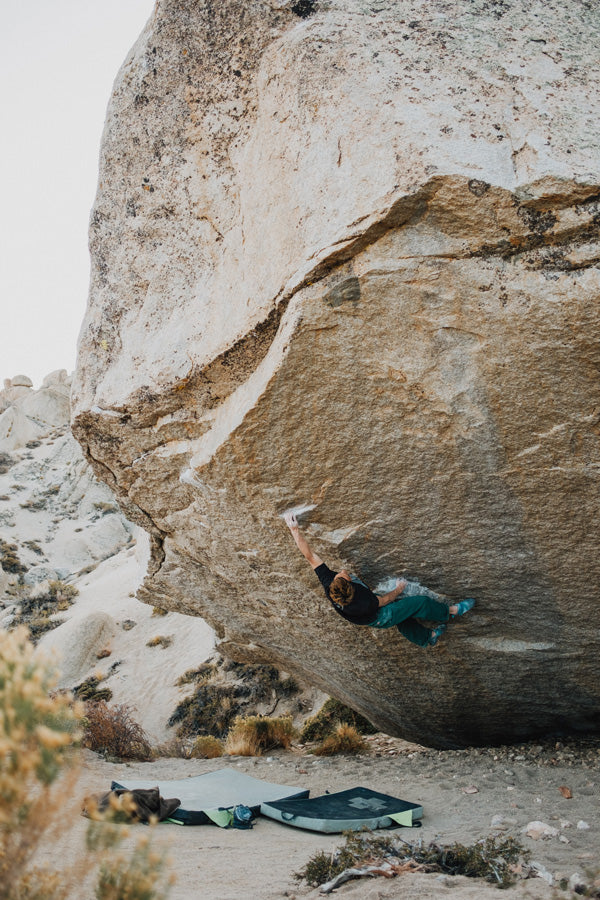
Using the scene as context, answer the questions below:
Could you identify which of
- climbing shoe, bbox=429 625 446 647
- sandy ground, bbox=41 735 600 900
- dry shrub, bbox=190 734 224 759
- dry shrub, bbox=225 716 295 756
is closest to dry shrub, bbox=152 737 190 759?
dry shrub, bbox=190 734 224 759

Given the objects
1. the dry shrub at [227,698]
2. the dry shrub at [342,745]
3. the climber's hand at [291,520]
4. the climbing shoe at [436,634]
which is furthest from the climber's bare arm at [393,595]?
the dry shrub at [227,698]

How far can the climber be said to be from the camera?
4.48 metres

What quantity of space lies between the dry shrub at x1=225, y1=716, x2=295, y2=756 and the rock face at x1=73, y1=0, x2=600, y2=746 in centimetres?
315

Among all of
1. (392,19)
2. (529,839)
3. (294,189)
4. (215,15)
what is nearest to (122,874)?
(529,839)

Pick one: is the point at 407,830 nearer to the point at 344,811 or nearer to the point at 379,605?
the point at 344,811

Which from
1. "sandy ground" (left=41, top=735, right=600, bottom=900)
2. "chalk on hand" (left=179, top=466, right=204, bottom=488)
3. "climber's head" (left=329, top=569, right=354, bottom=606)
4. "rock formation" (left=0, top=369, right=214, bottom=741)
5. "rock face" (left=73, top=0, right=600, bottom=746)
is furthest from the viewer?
"rock formation" (left=0, top=369, right=214, bottom=741)

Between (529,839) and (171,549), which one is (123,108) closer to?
(171,549)

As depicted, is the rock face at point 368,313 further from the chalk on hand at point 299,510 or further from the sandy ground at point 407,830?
the sandy ground at point 407,830

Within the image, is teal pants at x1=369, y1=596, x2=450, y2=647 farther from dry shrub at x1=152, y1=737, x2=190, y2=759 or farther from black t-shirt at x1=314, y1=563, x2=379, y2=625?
dry shrub at x1=152, y1=737, x2=190, y2=759

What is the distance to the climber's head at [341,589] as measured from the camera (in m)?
4.39

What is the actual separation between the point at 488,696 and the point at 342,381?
3853 millimetres

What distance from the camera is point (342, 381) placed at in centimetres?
386

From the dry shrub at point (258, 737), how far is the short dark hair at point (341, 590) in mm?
4639

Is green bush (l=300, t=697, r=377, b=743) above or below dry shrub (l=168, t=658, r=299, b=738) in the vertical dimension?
above
